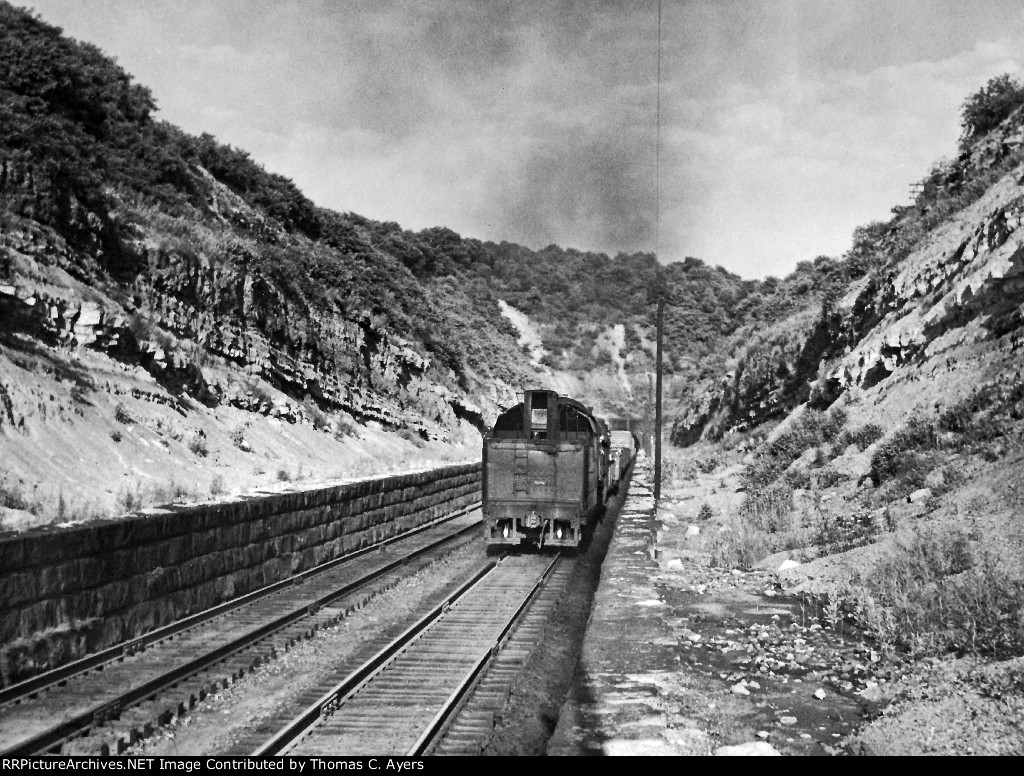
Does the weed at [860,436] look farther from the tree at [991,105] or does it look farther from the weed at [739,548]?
the tree at [991,105]

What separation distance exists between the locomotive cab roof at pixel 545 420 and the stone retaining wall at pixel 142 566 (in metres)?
4.21

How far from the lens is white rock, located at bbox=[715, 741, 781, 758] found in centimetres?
654

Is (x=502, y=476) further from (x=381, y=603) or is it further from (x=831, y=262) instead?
(x=831, y=262)

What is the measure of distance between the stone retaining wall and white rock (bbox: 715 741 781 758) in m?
7.11

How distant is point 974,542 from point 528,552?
31.7 feet

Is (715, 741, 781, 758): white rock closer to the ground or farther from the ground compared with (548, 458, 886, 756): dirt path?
farther from the ground

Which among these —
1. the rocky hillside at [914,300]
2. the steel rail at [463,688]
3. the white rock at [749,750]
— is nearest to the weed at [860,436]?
the rocky hillside at [914,300]

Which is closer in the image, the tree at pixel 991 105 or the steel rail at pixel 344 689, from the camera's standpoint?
the steel rail at pixel 344 689

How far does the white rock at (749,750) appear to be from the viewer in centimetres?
654

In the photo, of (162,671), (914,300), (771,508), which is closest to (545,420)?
(771,508)

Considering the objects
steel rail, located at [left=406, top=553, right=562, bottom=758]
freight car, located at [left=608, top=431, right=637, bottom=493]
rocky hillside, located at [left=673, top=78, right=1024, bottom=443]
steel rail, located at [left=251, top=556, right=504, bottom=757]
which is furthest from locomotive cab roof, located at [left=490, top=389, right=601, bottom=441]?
rocky hillside, located at [left=673, top=78, right=1024, bottom=443]

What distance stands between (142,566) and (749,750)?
7.92 m

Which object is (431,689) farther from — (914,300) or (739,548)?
(914,300)

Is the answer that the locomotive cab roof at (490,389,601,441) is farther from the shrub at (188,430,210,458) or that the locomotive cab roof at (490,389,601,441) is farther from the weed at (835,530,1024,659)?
the shrub at (188,430,210,458)
